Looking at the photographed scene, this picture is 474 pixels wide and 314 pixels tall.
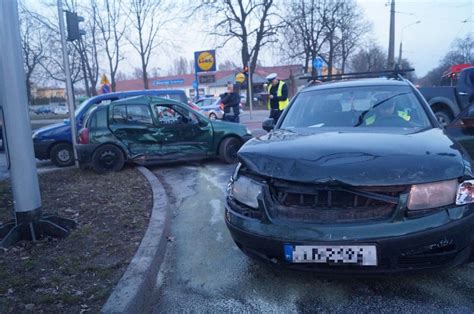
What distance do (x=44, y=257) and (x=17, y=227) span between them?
589 millimetres

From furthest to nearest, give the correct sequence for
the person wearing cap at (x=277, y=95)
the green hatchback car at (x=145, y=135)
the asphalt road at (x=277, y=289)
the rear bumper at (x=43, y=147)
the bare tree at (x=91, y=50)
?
the bare tree at (x=91, y=50) → the person wearing cap at (x=277, y=95) → the rear bumper at (x=43, y=147) → the green hatchback car at (x=145, y=135) → the asphalt road at (x=277, y=289)

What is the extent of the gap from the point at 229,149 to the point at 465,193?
6.78 metres

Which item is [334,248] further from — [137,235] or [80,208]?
[80,208]

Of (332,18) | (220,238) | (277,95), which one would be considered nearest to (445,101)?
(277,95)

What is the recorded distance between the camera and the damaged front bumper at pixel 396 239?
263cm

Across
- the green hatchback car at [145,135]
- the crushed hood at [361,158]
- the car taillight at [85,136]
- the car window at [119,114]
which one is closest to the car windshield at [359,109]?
the crushed hood at [361,158]

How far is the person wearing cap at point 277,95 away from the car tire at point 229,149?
1.25m

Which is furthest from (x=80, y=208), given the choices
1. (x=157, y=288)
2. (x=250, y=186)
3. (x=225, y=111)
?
(x=225, y=111)

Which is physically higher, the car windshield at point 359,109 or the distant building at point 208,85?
the distant building at point 208,85

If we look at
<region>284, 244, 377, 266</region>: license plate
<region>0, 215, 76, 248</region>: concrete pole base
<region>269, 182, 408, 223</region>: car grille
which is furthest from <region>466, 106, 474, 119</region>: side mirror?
<region>0, 215, 76, 248</region>: concrete pole base

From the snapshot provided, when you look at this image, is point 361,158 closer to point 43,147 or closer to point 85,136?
point 85,136

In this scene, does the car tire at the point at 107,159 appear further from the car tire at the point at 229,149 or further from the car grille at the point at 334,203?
the car grille at the point at 334,203

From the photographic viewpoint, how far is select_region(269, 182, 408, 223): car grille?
2.73 meters

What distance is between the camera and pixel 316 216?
2814 mm
